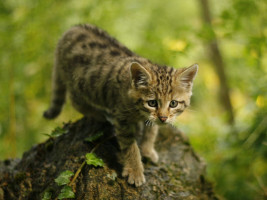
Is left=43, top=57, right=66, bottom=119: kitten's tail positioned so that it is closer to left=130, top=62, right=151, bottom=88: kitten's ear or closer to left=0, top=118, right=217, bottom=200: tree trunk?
left=0, top=118, right=217, bottom=200: tree trunk

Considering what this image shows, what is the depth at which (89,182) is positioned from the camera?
2.86 metres

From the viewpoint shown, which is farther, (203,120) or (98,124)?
(203,120)

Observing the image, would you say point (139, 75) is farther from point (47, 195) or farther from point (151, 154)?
point (47, 195)

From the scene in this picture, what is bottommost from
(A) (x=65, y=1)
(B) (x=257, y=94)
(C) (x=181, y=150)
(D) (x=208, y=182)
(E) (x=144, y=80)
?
(D) (x=208, y=182)

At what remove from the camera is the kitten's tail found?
15.6 feet

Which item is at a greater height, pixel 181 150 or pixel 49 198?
pixel 181 150

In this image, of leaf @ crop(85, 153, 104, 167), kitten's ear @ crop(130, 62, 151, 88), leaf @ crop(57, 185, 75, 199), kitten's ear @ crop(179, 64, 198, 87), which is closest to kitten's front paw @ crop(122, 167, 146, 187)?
leaf @ crop(85, 153, 104, 167)

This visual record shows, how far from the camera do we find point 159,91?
323 cm

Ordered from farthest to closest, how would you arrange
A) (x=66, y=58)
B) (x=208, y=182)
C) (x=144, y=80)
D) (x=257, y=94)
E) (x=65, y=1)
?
(x=65, y=1)
(x=66, y=58)
(x=257, y=94)
(x=208, y=182)
(x=144, y=80)

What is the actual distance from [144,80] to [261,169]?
152 inches

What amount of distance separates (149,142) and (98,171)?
92cm

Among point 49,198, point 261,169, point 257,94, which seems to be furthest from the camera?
point 261,169

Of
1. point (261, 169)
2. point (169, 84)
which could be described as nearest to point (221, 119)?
point (261, 169)

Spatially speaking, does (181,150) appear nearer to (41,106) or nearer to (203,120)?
(203,120)
